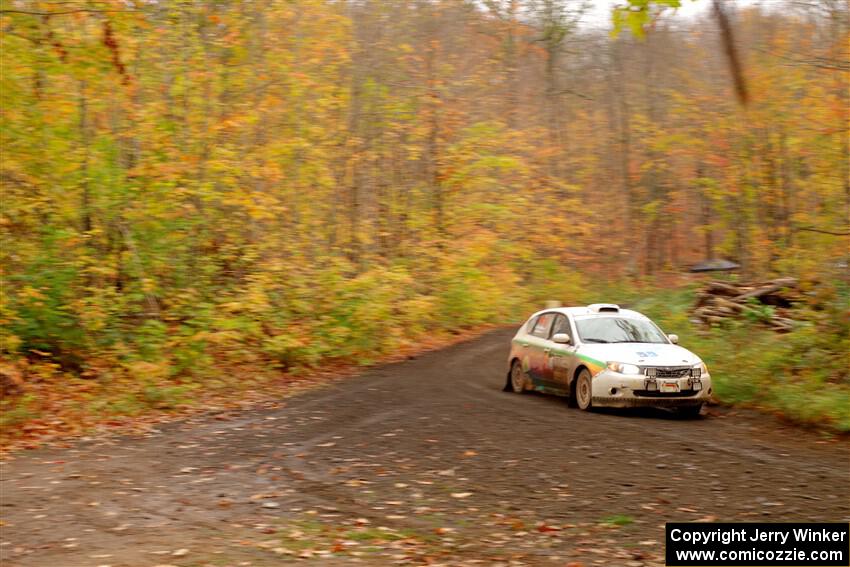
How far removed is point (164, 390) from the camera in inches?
640

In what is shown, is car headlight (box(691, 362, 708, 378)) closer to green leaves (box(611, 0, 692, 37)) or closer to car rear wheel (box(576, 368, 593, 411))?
car rear wheel (box(576, 368, 593, 411))

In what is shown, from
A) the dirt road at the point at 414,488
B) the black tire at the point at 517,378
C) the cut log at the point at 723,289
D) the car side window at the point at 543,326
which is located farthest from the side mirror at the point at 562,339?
the cut log at the point at 723,289

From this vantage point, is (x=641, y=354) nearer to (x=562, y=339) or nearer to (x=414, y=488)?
(x=562, y=339)

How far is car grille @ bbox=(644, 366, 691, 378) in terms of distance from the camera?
13641 mm

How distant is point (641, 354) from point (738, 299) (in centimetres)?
1082

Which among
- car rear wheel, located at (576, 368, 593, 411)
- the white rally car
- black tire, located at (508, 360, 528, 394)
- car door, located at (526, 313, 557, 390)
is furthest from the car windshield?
black tire, located at (508, 360, 528, 394)

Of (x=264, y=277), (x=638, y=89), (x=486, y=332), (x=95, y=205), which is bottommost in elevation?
(x=486, y=332)

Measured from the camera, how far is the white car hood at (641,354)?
45.2 feet

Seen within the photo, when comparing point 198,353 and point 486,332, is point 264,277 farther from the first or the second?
point 486,332

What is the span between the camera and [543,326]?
16531 millimetres

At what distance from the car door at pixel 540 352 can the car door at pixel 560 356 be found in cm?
8

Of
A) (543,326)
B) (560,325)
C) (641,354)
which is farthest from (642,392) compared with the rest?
(543,326)

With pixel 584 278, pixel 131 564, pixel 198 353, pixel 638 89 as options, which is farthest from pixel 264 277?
pixel 638 89

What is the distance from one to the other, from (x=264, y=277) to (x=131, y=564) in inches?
533
